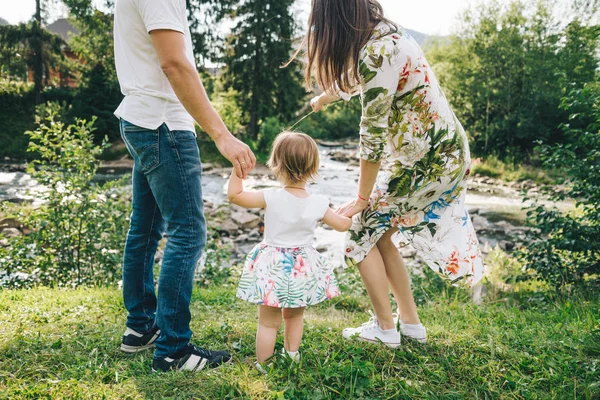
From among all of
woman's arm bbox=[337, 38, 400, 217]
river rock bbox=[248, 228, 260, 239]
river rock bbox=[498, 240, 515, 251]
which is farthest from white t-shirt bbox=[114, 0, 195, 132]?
river rock bbox=[498, 240, 515, 251]

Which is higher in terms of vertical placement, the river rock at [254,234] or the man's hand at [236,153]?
the man's hand at [236,153]

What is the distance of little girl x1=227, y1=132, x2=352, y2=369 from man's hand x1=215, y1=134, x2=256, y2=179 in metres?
0.12

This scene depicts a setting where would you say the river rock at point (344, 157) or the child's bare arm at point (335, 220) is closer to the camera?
the child's bare arm at point (335, 220)

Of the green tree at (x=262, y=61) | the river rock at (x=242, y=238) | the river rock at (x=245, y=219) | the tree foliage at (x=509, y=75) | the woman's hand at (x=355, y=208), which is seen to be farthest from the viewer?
the green tree at (x=262, y=61)

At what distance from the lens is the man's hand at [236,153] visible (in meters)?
2.08

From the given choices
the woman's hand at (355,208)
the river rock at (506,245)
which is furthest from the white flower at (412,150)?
the river rock at (506,245)

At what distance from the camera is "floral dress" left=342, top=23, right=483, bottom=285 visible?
216cm

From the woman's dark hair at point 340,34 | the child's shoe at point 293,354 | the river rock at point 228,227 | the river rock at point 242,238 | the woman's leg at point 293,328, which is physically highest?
the woman's dark hair at point 340,34

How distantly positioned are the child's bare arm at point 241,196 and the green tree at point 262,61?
67.3 ft

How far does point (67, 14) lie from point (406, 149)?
1052 inches

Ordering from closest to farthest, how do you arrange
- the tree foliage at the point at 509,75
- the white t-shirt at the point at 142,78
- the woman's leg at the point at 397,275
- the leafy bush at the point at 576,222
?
the white t-shirt at the point at 142,78 → the woman's leg at the point at 397,275 → the leafy bush at the point at 576,222 → the tree foliage at the point at 509,75

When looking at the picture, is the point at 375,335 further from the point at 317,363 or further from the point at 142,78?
the point at 142,78

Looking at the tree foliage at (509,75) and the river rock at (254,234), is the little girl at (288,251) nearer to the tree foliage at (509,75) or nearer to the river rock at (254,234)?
the river rock at (254,234)

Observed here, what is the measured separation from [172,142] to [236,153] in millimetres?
321
